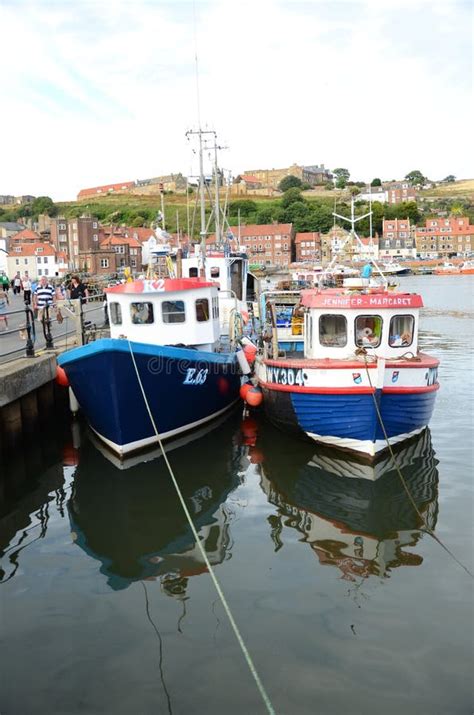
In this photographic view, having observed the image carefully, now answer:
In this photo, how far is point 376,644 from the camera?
6.69 metres

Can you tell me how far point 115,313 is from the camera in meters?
15.1

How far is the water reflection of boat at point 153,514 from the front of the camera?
8.71 metres

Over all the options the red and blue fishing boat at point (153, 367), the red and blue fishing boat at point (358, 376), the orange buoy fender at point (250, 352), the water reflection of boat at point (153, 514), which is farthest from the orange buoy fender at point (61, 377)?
the red and blue fishing boat at point (358, 376)

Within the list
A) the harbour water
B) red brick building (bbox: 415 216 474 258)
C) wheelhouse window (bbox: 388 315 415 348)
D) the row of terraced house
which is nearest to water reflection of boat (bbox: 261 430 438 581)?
the harbour water

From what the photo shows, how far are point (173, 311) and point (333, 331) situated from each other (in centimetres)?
381

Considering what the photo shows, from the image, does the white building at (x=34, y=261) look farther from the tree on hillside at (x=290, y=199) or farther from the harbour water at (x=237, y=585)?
the tree on hillside at (x=290, y=199)

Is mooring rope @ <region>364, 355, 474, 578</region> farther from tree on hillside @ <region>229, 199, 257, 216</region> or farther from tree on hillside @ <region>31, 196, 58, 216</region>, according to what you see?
tree on hillside @ <region>31, 196, 58, 216</region>

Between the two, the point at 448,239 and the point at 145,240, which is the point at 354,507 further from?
the point at 448,239

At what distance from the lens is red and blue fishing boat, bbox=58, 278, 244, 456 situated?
1227 cm

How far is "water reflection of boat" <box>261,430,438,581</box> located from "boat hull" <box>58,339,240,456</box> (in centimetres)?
224

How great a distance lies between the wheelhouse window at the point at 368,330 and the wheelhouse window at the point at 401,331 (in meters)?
0.29

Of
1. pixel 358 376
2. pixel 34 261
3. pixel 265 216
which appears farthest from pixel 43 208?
pixel 358 376

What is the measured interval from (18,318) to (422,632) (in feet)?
63.3

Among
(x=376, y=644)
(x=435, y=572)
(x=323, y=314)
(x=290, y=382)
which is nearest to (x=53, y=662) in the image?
(x=376, y=644)
